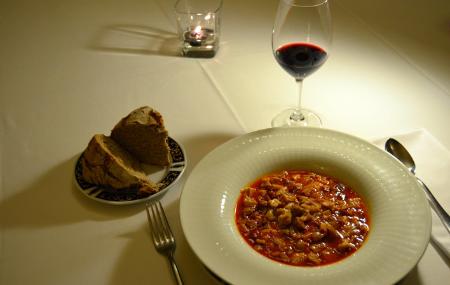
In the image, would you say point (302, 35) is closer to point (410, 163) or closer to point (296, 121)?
point (296, 121)

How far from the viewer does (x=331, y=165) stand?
1.04 meters

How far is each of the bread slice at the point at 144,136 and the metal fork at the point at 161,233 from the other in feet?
0.41

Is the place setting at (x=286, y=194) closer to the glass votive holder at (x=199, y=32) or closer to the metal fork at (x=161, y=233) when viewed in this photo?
the metal fork at (x=161, y=233)

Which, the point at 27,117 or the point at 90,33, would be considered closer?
the point at 27,117

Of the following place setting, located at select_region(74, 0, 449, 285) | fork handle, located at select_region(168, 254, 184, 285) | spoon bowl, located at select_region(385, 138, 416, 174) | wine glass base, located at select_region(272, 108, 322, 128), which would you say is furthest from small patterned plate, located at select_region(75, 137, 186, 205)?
spoon bowl, located at select_region(385, 138, 416, 174)

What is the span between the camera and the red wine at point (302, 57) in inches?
45.8

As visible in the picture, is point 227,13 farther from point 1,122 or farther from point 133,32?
point 1,122

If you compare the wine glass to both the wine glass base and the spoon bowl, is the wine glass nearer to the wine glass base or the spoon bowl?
the wine glass base

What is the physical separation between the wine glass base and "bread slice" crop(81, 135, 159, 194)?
44 centimetres

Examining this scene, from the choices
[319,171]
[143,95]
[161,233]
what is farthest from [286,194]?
[143,95]

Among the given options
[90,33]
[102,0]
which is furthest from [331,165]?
[102,0]

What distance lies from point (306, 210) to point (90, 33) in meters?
1.21

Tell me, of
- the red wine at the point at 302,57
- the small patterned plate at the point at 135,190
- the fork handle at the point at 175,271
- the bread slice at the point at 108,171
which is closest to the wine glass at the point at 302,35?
the red wine at the point at 302,57

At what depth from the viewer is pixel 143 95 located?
1400 mm
